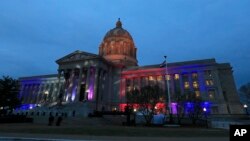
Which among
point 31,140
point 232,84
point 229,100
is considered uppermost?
Result: point 232,84

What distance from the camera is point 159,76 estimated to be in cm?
7219

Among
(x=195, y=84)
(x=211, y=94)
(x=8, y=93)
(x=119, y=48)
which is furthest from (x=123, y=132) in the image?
(x=119, y=48)

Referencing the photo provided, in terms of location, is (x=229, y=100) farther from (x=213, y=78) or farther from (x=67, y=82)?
(x=67, y=82)

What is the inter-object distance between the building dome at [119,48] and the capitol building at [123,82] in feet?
16.7

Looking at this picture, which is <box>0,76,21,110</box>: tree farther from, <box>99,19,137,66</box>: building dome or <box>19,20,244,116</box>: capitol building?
<box>99,19,137,66</box>: building dome

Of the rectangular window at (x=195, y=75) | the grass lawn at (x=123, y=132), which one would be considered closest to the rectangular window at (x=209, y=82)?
the rectangular window at (x=195, y=75)

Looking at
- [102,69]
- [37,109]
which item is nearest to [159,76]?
[102,69]

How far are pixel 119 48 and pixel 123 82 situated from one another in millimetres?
20266

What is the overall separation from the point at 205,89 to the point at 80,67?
1714 inches

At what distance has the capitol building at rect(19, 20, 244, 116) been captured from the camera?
61.2 meters

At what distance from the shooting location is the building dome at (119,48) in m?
87.1

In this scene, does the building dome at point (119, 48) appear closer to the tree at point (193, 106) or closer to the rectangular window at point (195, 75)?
the rectangular window at point (195, 75)

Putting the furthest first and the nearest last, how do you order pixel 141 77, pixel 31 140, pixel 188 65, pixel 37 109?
pixel 141 77 < pixel 188 65 < pixel 37 109 < pixel 31 140

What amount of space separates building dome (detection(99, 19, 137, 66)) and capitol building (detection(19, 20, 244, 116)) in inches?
201
